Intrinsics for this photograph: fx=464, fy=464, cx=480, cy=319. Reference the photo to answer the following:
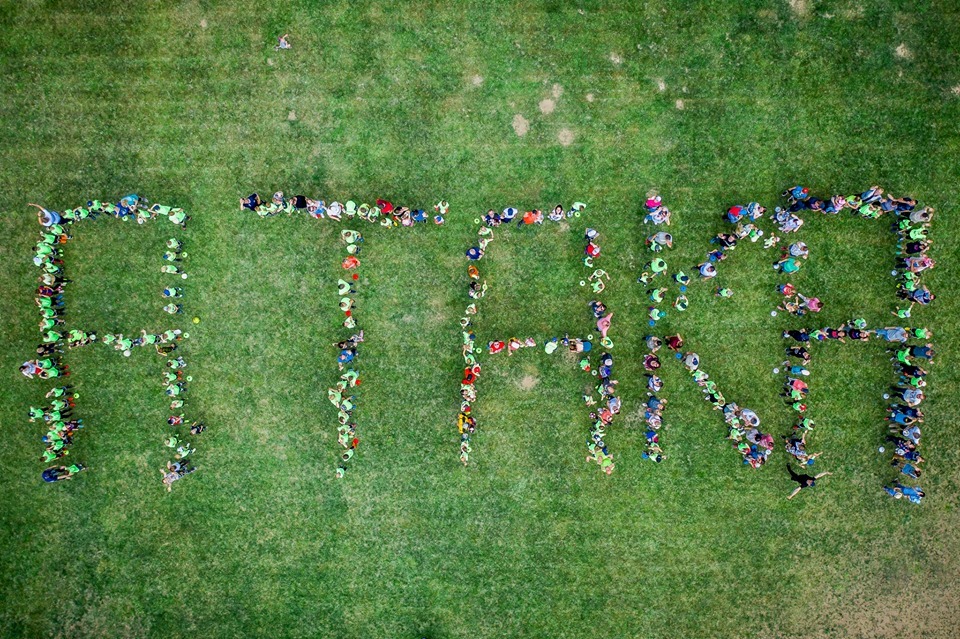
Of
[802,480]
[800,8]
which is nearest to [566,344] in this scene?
[802,480]

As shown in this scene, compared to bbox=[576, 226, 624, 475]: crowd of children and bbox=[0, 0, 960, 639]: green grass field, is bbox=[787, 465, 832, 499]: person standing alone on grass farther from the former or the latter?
bbox=[576, 226, 624, 475]: crowd of children

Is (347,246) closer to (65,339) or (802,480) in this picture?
(65,339)

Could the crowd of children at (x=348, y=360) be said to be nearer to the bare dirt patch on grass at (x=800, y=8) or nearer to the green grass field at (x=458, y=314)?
the green grass field at (x=458, y=314)

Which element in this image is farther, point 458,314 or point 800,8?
point 458,314

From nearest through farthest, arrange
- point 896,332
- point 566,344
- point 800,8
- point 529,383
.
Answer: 1. point 896,332
2. point 800,8
3. point 566,344
4. point 529,383

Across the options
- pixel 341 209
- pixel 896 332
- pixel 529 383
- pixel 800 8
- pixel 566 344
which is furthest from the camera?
pixel 529 383

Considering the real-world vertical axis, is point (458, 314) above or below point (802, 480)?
above

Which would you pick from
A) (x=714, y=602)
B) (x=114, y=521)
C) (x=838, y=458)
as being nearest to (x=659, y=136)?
(x=838, y=458)
